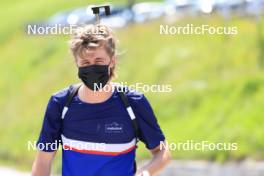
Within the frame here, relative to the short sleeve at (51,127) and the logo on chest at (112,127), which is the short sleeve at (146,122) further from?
the short sleeve at (51,127)

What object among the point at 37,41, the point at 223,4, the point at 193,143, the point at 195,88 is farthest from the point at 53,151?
the point at 37,41

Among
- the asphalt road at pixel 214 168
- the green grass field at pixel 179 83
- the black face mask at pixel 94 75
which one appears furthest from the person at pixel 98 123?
the asphalt road at pixel 214 168

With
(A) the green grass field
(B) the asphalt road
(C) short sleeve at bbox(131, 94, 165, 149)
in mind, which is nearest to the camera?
(C) short sleeve at bbox(131, 94, 165, 149)

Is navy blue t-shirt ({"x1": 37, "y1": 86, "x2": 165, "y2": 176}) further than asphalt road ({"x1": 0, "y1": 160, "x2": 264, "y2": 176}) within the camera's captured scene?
No

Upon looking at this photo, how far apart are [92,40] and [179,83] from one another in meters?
17.8

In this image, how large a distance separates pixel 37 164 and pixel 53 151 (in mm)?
114

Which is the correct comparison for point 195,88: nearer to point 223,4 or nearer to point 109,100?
point 223,4

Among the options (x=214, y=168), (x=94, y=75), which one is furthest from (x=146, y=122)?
(x=214, y=168)

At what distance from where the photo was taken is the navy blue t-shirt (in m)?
4.74

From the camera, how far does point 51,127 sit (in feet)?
15.8

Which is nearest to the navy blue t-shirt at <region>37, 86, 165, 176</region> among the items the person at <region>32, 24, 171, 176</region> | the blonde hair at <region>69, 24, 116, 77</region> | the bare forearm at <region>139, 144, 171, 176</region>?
the person at <region>32, 24, 171, 176</region>

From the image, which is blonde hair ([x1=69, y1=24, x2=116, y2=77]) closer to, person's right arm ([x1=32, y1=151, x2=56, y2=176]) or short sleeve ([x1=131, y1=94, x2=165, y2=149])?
short sleeve ([x1=131, y1=94, x2=165, y2=149])

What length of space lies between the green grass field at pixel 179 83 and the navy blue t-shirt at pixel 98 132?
0.31 m

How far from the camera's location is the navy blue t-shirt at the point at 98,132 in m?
4.74
